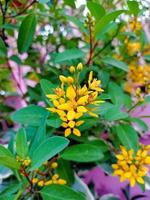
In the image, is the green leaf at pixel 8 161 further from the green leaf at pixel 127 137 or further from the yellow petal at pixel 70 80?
the green leaf at pixel 127 137

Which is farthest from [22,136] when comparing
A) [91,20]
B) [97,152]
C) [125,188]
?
[125,188]

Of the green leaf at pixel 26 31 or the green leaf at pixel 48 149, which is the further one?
the green leaf at pixel 26 31

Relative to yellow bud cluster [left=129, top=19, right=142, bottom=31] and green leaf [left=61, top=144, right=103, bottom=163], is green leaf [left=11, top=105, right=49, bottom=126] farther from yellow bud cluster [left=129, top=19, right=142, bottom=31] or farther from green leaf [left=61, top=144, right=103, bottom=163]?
yellow bud cluster [left=129, top=19, right=142, bottom=31]

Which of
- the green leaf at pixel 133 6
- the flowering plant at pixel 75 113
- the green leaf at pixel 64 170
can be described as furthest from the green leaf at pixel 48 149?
the green leaf at pixel 133 6

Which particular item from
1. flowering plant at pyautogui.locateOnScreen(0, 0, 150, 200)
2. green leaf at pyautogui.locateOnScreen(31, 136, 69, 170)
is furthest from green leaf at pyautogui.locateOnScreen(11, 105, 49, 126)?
green leaf at pyautogui.locateOnScreen(31, 136, 69, 170)

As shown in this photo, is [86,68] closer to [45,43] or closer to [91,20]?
[91,20]
